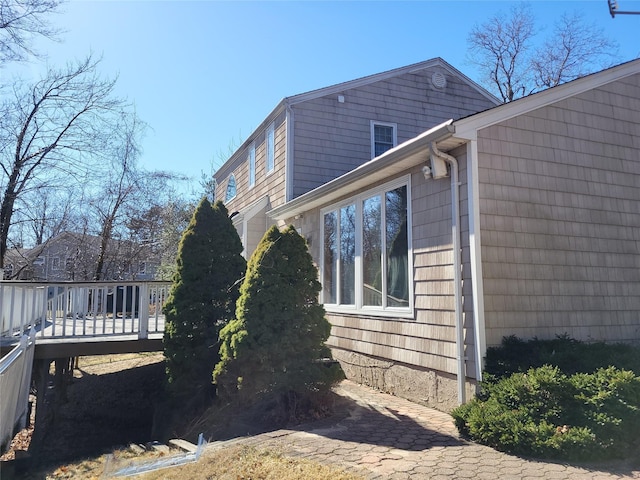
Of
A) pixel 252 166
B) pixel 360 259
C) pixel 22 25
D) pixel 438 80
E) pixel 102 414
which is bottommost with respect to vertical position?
pixel 102 414

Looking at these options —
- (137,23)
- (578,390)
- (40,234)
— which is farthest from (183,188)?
(578,390)

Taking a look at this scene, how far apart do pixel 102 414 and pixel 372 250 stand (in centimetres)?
577

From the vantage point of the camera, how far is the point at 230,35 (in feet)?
32.5

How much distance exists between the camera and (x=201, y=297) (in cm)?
753

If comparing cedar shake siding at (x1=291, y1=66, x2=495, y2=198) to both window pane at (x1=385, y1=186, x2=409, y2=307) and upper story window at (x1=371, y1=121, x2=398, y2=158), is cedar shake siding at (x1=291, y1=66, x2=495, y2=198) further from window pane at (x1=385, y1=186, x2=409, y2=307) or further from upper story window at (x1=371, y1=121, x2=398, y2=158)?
window pane at (x1=385, y1=186, x2=409, y2=307)

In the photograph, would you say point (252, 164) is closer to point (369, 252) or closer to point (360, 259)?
point (360, 259)

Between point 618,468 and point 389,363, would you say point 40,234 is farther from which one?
point 618,468

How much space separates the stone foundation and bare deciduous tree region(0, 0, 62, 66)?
38.4 feet

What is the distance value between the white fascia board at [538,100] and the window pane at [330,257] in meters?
3.43

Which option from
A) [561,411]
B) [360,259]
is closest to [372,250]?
[360,259]

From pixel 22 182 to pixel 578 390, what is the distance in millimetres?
17655

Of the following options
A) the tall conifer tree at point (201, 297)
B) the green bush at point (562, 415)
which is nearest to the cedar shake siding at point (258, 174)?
the tall conifer tree at point (201, 297)

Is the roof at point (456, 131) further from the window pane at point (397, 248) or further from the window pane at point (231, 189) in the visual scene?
the window pane at point (231, 189)

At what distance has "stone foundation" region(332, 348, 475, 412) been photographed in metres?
5.34
